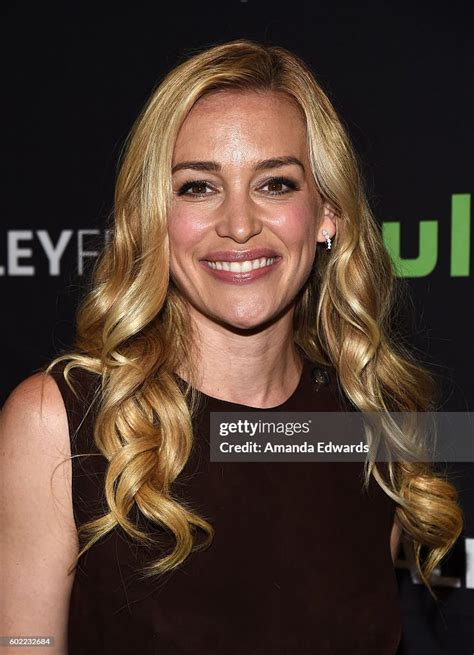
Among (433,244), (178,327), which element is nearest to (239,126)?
(178,327)

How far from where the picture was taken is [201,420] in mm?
1900

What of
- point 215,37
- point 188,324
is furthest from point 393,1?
point 188,324

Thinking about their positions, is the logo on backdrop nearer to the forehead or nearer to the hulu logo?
the hulu logo

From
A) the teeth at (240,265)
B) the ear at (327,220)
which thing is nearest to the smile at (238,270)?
the teeth at (240,265)

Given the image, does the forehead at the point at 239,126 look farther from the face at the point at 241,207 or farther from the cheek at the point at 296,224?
the cheek at the point at 296,224

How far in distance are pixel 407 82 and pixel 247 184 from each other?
0.90 meters

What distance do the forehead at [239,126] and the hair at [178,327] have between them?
0.08 ft

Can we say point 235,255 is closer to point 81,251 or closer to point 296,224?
point 296,224

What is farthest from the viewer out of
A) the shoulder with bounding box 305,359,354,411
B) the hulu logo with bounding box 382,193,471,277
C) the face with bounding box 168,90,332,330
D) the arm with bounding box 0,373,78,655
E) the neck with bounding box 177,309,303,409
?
the hulu logo with bounding box 382,193,471,277

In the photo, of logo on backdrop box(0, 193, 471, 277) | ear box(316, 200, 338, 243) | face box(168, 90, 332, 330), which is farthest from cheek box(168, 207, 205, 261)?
logo on backdrop box(0, 193, 471, 277)

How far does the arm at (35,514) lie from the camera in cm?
167

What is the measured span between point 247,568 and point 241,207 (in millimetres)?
784

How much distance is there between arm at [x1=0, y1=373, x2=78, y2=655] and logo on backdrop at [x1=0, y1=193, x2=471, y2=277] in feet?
3.14

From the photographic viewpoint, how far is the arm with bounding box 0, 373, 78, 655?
1.67 metres
